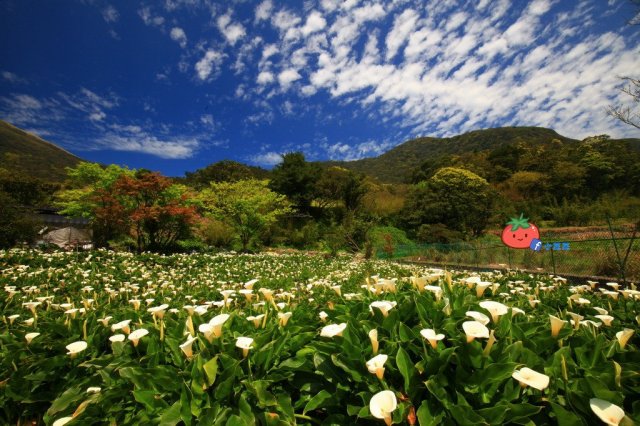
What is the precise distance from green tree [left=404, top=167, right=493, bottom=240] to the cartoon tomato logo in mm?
15946

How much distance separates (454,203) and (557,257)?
53.2 ft

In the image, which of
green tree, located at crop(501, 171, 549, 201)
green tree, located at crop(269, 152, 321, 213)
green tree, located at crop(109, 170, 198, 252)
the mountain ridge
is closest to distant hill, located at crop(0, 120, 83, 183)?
the mountain ridge

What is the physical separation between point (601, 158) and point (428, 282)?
137 feet

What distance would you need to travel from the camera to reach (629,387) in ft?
4.25

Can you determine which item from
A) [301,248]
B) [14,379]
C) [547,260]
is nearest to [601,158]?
[547,260]

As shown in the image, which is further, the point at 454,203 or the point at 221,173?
the point at 221,173

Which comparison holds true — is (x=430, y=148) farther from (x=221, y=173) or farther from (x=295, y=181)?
(x=295, y=181)

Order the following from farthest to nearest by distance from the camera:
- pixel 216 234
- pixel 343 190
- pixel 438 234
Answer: pixel 343 190, pixel 438 234, pixel 216 234

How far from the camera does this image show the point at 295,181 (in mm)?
34250

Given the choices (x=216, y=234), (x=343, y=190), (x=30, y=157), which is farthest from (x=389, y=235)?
(x=30, y=157)

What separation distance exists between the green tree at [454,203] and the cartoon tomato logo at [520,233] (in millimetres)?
15946

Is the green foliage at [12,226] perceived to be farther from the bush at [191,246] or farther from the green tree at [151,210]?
the bush at [191,246]

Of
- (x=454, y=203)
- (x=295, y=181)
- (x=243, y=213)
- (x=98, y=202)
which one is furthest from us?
(x=295, y=181)

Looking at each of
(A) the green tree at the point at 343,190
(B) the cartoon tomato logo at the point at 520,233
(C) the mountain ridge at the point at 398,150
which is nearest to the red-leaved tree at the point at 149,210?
(B) the cartoon tomato logo at the point at 520,233
